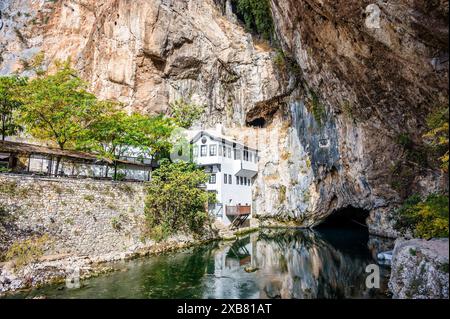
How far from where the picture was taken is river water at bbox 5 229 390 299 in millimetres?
13695

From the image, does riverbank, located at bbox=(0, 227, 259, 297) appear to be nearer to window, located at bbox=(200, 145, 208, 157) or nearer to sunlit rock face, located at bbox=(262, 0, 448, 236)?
window, located at bbox=(200, 145, 208, 157)

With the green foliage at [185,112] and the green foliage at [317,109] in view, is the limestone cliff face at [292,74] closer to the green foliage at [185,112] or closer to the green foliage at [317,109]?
the green foliage at [317,109]

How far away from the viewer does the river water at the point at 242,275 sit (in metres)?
13.7

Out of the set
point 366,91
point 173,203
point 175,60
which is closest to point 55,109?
point 173,203

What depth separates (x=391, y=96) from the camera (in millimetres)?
19859

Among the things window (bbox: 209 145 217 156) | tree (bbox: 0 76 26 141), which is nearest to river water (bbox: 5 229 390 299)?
window (bbox: 209 145 217 156)

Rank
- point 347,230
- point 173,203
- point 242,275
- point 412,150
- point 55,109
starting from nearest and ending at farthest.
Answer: point 242,275 → point 412,150 → point 173,203 → point 55,109 → point 347,230

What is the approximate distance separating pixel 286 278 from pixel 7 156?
20575 millimetres

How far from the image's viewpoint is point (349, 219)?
139 feet

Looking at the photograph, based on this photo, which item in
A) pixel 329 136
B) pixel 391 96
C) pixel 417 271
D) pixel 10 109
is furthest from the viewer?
pixel 329 136

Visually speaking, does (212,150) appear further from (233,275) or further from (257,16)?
(257,16)

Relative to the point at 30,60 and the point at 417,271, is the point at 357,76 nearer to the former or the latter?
the point at 417,271

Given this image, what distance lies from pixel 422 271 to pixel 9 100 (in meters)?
29.5
